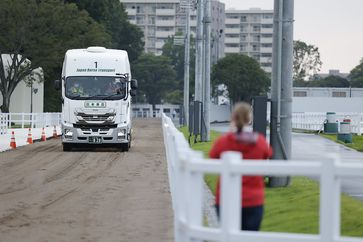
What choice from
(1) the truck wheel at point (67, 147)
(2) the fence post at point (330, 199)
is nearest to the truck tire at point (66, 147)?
(1) the truck wheel at point (67, 147)

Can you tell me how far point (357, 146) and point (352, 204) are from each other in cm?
2608

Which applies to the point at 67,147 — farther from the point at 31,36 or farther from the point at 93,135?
the point at 31,36

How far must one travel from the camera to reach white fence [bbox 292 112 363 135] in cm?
5589

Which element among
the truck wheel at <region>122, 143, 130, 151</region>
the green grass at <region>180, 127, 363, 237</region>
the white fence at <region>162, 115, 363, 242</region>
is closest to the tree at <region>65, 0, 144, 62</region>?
the truck wheel at <region>122, 143, 130, 151</region>

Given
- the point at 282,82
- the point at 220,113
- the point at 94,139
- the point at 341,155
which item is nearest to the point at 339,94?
the point at 220,113

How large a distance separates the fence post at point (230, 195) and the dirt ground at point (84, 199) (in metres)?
4.84

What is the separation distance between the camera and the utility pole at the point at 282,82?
19344 mm

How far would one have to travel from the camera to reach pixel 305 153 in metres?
33.9

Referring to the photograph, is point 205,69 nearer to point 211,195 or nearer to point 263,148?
point 211,195

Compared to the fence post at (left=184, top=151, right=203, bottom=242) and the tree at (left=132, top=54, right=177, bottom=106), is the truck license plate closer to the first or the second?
the fence post at (left=184, top=151, right=203, bottom=242)

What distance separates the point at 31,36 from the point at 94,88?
34934mm

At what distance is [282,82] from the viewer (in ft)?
64.1

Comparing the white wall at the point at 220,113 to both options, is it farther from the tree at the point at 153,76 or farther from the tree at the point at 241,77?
the tree at the point at 153,76

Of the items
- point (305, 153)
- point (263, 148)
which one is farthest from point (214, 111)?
point (263, 148)
